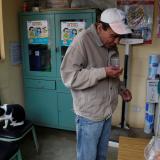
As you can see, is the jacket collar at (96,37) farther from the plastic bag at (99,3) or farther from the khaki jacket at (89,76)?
the plastic bag at (99,3)

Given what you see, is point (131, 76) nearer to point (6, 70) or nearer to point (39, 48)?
point (39, 48)

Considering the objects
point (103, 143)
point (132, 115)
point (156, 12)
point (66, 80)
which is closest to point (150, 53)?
point (156, 12)

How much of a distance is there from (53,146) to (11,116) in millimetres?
699

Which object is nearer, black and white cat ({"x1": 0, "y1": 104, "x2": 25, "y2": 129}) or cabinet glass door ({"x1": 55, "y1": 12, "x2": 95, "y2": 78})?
black and white cat ({"x1": 0, "y1": 104, "x2": 25, "y2": 129})

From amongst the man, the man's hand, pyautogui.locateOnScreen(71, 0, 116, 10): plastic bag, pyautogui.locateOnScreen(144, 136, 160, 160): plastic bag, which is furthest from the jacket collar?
pyautogui.locateOnScreen(71, 0, 116, 10): plastic bag

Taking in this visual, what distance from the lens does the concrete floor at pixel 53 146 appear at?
2363 millimetres

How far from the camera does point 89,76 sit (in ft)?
4.12

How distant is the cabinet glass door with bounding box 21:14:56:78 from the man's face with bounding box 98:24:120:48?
1350mm

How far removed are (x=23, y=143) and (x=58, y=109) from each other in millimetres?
600

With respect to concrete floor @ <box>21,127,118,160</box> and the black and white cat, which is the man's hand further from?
the black and white cat

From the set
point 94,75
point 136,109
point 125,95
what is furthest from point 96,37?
point 136,109

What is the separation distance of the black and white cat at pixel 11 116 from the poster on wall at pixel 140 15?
162 cm

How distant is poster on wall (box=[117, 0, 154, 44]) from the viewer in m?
2.53

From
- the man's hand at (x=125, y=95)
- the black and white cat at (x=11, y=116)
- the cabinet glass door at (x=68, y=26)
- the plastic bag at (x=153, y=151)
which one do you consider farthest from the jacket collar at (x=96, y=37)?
the black and white cat at (x=11, y=116)
